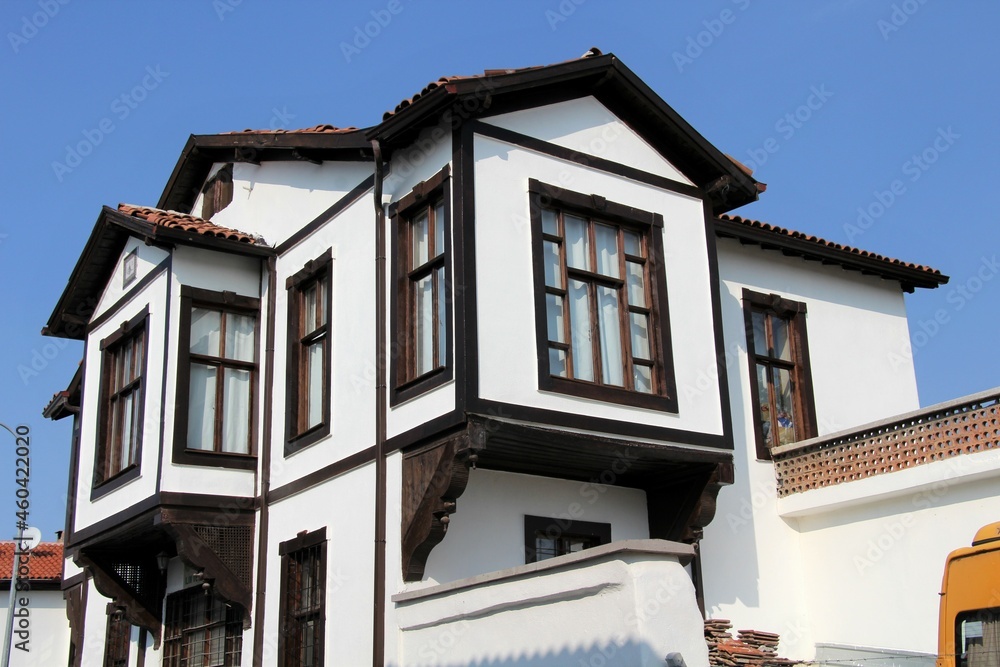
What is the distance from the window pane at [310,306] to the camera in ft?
46.4

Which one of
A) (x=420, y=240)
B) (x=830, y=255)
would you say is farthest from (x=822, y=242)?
(x=420, y=240)

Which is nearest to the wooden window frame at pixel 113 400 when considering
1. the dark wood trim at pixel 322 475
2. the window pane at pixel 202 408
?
the window pane at pixel 202 408

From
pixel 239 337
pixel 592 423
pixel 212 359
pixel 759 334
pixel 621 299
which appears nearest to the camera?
pixel 592 423

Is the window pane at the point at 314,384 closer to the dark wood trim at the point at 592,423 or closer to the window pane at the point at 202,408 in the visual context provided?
the window pane at the point at 202,408

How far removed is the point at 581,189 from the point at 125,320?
23.6 ft

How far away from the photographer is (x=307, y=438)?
44.4 ft

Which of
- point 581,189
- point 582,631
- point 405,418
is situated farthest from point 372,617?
point 581,189

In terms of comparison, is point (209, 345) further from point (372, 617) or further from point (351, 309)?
point (372, 617)

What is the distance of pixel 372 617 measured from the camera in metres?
11.4

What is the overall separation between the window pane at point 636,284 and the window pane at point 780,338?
364cm

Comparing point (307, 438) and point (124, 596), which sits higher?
point (307, 438)

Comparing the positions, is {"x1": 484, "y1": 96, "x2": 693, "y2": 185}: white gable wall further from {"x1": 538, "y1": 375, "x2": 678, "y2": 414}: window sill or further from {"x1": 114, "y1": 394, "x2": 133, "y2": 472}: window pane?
{"x1": 114, "y1": 394, "x2": 133, "y2": 472}: window pane

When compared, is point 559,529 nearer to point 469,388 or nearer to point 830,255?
point 469,388

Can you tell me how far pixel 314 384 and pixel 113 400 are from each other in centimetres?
385
